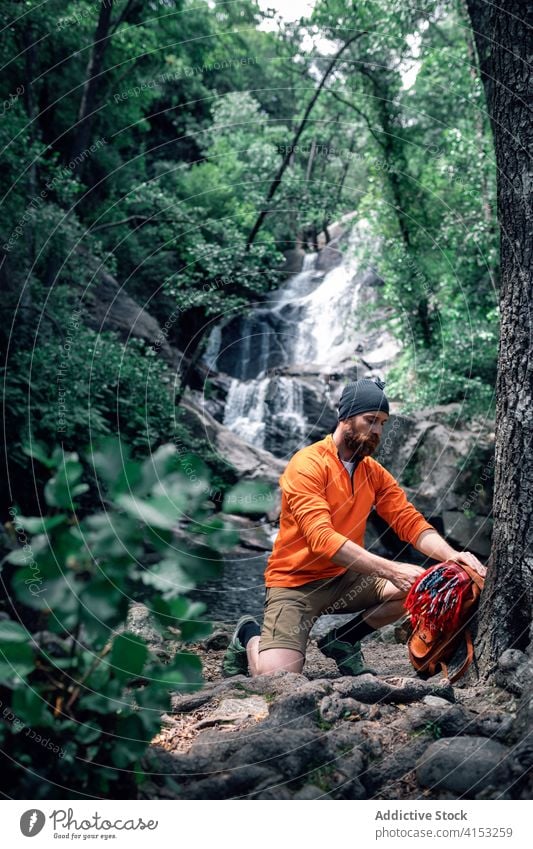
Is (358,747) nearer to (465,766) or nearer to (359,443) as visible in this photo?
(465,766)

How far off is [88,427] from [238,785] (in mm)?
7964

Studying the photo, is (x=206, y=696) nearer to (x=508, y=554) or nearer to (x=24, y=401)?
(x=508, y=554)

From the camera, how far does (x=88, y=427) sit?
9648 millimetres

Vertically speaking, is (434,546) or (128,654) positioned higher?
(434,546)

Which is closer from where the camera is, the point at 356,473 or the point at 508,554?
the point at 508,554

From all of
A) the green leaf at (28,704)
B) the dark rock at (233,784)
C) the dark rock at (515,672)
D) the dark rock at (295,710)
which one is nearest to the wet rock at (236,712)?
the dark rock at (295,710)

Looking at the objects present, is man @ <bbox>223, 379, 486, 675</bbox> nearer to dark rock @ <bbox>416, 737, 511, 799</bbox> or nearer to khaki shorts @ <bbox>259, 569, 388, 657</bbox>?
khaki shorts @ <bbox>259, 569, 388, 657</bbox>

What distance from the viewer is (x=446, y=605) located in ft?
10.6

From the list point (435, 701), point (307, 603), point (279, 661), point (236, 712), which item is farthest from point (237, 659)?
point (435, 701)

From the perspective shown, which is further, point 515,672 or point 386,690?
point 386,690

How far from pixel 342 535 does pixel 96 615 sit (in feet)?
6.70

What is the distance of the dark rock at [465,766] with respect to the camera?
2197 millimetres

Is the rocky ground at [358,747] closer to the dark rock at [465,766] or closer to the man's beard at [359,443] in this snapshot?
the dark rock at [465,766]
